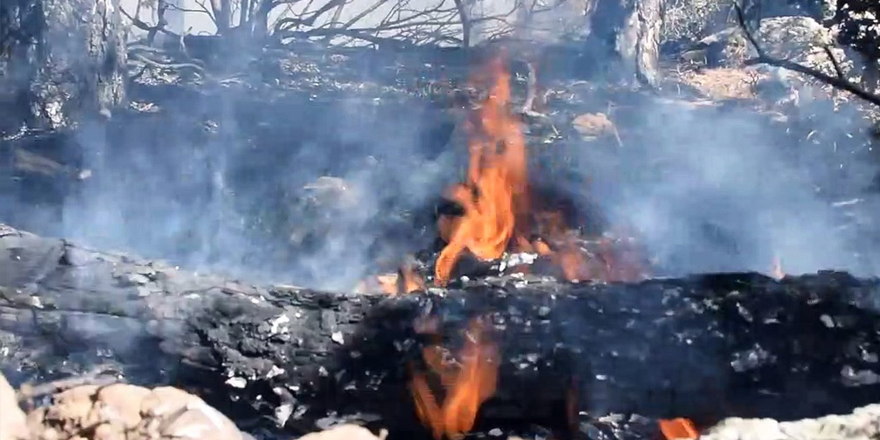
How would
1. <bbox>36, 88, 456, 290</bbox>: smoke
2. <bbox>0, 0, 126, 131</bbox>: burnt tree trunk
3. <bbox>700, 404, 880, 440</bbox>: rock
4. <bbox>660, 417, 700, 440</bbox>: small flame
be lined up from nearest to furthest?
<bbox>700, 404, 880, 440</bbox>: rock → <bbox>660, 417, 700, 440</bbox>: small flame → <bbox>0, 0, 126, 131</bbox>: burnt tree trunk → <bbox>36, 88, 456, 290</bbox>: smoke

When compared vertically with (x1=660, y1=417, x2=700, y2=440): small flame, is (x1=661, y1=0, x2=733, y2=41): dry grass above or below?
above

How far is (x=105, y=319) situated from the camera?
2.87 metres

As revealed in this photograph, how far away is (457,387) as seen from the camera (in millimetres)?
2854

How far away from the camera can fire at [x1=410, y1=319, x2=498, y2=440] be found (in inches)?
112

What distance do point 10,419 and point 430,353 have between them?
4.06 ft

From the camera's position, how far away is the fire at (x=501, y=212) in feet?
12.9

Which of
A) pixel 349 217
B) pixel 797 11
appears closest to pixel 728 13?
pixel 797 11

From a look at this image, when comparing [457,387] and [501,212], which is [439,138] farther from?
[457,387]

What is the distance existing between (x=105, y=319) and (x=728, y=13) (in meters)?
2.81

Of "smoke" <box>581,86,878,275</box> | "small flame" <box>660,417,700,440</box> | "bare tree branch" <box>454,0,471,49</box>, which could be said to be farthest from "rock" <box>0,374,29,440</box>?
"smoke" <box>581,86,878,275</box>

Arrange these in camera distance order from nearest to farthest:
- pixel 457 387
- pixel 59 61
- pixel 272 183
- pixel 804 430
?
pixel 804 430
pixel 457 387
pixel 59 61
pixel 272 183

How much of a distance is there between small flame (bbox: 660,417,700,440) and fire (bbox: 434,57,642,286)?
1073 mm

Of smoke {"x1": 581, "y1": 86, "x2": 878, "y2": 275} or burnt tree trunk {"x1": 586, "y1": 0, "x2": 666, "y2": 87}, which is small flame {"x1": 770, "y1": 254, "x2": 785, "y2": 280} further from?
burnt tree trunk {"x1": 586, "y1": 0, "x2": 666, "y2": 87}

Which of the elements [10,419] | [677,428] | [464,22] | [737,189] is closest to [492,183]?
[464,22]
